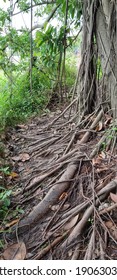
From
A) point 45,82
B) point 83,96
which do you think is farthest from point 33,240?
point 45,82

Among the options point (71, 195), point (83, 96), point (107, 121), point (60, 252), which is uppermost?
point (83, 96)

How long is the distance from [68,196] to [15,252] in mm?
547

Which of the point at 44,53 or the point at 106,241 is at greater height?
the point at 44,53

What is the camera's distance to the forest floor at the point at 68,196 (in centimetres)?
168

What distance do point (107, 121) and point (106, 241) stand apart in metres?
1.26

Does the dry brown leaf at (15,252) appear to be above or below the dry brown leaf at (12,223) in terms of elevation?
below

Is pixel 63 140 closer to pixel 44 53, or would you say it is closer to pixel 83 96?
pixel 83 96

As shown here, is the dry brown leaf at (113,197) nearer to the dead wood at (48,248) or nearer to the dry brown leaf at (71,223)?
the dry brown leaf at (71,223)

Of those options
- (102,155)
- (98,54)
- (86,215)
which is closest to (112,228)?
(86,215)

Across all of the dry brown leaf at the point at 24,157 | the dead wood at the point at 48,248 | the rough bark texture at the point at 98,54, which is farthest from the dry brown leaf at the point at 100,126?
the dead wood at the point at 48,248

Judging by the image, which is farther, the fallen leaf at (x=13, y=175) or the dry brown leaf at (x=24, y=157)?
the dry brown leaf at (x=24, y=157)

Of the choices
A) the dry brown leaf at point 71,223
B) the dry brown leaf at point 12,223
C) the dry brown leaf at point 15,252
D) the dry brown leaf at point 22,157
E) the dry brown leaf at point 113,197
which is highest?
the dry brown leaf at point 22,157

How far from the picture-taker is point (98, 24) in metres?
2.64

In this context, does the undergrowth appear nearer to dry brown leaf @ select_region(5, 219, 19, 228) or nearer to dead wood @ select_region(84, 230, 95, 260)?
dry brown leaf @ select_region(5, 219, 19, 228)
